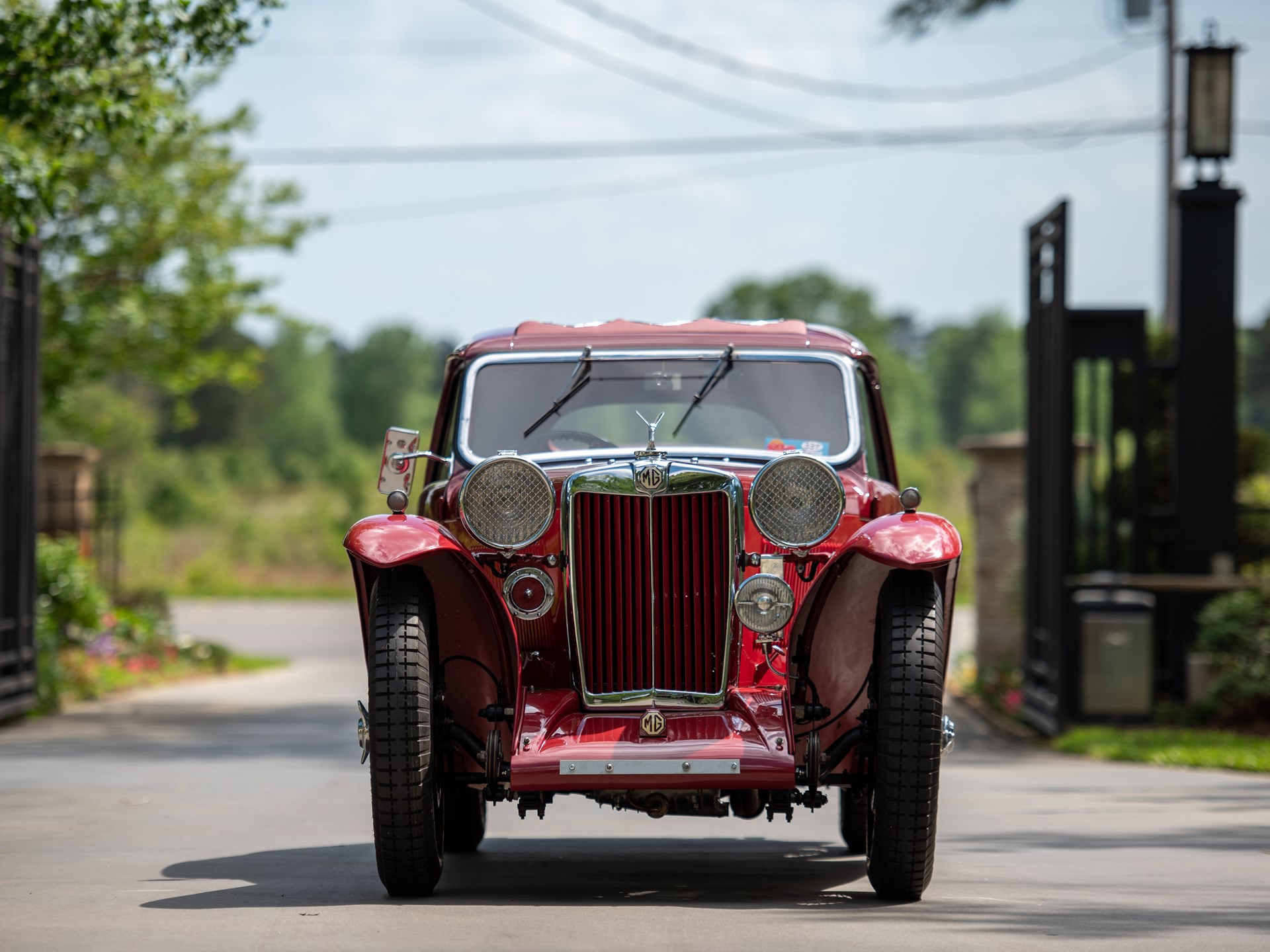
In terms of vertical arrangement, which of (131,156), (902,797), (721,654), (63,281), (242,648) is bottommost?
(242,648)

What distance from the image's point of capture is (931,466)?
53500 mm

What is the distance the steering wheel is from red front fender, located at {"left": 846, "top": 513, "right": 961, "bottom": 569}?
4.42 ft

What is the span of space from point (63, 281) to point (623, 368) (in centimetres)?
1173

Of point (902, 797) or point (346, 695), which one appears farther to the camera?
point (346, 695)

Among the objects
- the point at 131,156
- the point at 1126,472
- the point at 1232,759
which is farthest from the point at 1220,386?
the point at 131,156

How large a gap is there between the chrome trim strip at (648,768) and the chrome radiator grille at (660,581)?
39 centimetres

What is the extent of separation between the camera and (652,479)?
5961mm

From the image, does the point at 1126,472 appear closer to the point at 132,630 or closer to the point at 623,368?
the point at 623,368

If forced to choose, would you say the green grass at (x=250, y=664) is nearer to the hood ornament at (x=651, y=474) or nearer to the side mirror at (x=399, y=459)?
the side mirror at (x=399, y=459)

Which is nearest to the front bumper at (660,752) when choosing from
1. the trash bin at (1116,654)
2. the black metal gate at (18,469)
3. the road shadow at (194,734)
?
the road shadow at (194,734)

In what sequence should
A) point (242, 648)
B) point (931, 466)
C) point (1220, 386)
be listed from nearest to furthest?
point (1220, 386) < point (242, 648) < point (931, 466)

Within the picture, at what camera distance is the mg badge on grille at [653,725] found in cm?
581

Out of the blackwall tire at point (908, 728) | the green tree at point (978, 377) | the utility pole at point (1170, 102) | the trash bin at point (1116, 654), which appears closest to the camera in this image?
the blackwall tire at point (908, 728)

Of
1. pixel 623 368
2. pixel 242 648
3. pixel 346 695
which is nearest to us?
pixel 623 368
